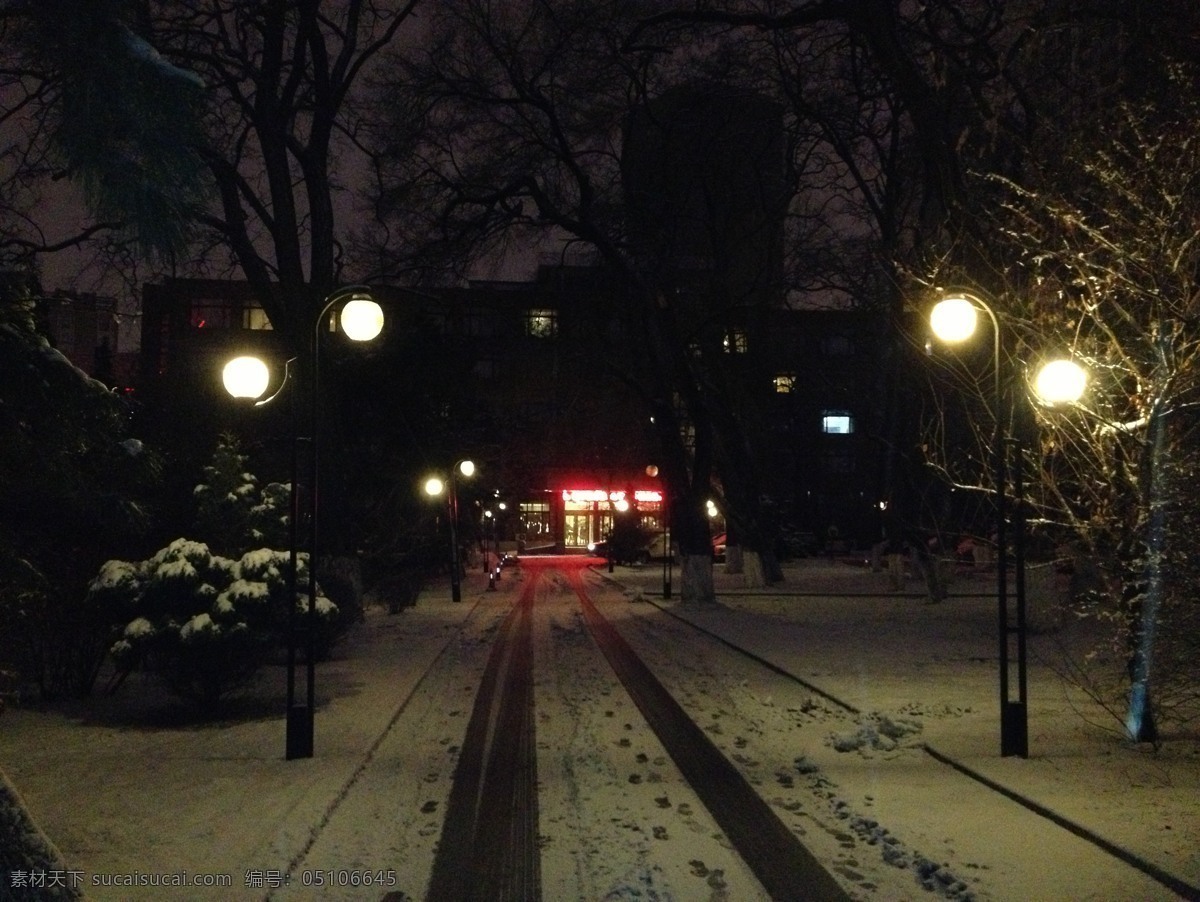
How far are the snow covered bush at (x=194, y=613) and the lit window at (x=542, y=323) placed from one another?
84.3 feet

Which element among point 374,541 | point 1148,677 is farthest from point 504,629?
point 1148,677

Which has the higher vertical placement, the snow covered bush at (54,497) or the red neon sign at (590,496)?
the red neon sign at (590,496)

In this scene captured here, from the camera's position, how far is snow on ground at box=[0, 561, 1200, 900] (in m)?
6.96

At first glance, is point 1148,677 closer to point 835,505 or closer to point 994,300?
point 994,300

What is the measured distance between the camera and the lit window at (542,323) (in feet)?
130

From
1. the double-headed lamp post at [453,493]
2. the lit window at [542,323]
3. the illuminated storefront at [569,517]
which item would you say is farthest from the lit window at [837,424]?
the double-headed lamp post at [453,493]

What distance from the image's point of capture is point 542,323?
142ft

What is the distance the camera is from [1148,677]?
10086 millimetres

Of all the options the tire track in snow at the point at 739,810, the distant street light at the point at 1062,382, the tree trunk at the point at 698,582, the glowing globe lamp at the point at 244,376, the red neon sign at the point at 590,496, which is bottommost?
the tire track in snow at the point at 739,810

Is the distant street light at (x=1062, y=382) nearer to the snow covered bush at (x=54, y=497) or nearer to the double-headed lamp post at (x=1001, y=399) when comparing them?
the double-headed lamp post at (x=1001, y=399)

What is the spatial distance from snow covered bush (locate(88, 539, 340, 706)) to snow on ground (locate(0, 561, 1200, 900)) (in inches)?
23.6

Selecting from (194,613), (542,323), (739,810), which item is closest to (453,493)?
(542,323)

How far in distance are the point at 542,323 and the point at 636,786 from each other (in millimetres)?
34829

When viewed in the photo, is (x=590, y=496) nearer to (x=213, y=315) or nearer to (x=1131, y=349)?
(x=213, y=315)
